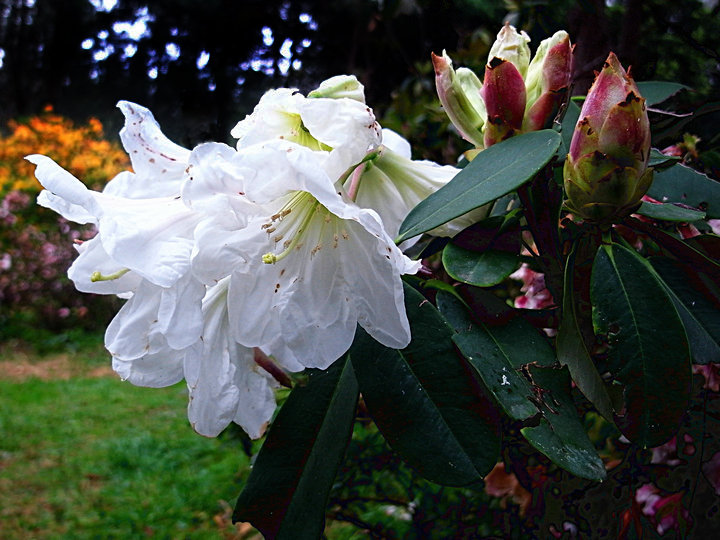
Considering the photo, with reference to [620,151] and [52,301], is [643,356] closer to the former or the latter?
[620,151]

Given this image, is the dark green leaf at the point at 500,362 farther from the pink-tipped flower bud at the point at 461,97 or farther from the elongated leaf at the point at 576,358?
the pink-tipped flower bud at the point at 461,97

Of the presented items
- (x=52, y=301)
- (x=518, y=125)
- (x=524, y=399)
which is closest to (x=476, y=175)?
(x=518, y=125)

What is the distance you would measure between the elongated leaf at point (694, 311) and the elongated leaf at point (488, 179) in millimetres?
175

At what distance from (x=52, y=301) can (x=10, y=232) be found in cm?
68

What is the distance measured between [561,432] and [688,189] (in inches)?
13.0

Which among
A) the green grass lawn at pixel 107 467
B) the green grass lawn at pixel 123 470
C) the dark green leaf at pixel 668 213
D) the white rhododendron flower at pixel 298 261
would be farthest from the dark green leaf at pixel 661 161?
the green grass lawn at pixel 107 467

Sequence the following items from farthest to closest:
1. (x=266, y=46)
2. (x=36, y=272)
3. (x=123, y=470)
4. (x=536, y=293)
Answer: (x=36, y=272)
(x=123, y=470)
(x=266, y=46)
(x=536, y=293)

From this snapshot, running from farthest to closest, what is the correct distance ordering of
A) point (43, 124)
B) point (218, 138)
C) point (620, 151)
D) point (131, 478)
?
point (43, 124), point (131, 478), point (218, 138), point (620, 151)

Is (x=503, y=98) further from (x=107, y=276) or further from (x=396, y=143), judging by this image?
(x=107, y=276)

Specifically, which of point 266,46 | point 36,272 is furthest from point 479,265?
point 36,272

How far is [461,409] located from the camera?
531mm

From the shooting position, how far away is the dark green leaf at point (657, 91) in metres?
0.73

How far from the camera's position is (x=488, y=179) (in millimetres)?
515

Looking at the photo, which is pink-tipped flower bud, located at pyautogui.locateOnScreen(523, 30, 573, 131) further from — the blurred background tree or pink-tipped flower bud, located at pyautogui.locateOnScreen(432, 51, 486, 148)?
the blurred background tree
